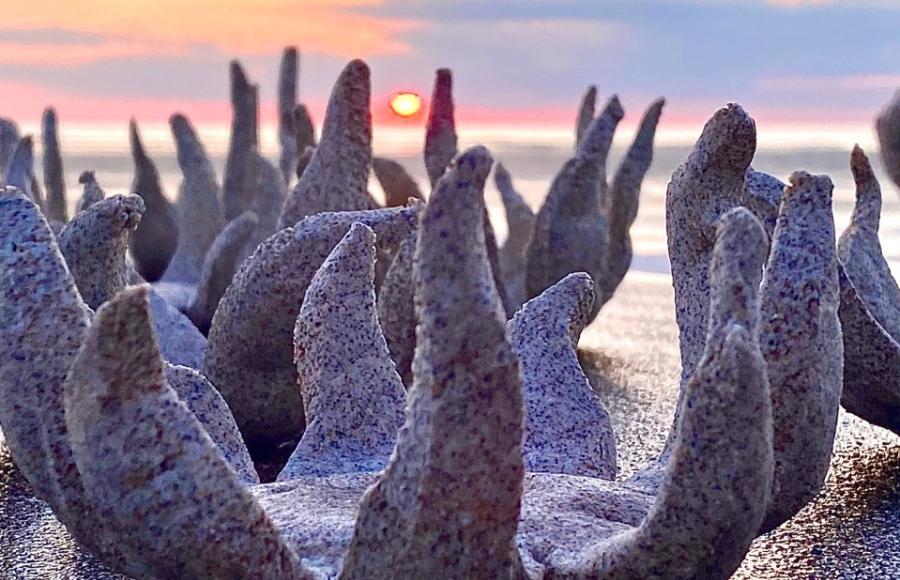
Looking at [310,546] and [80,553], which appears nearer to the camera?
[310,546]

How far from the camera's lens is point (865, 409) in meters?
2.09

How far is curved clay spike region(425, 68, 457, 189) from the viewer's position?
9.16ft

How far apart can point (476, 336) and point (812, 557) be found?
39.1 inches

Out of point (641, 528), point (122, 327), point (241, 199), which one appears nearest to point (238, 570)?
point (122, 327)

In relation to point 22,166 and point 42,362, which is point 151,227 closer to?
point 22,166

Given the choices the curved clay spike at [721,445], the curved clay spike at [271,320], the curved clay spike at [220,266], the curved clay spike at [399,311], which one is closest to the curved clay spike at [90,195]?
the curved clay spike at [220,266]

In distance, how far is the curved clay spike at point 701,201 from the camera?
1476 mm

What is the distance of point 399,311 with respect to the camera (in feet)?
7.31

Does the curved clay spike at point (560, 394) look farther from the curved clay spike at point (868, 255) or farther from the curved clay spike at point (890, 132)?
the curved clay spike at point (890, 132)

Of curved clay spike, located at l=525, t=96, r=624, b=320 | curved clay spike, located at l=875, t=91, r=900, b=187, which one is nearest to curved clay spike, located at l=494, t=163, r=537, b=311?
curved clay spike, located at l=525, t=96, r=624, b=320

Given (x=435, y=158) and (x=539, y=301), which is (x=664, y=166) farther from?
(x=539, y=301)

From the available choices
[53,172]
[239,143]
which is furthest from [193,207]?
[53,172]

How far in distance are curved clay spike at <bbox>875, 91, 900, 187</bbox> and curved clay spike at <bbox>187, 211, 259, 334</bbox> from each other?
154 cm

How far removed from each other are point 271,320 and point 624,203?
59.6 inches
